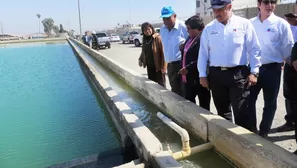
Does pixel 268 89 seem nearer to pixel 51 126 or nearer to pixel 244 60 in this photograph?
pixel 244 60

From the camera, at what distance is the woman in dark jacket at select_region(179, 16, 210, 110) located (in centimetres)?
421

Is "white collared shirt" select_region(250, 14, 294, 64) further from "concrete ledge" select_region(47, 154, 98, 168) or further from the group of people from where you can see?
"concrete ledge" select_region(47, 154, 98, 168)

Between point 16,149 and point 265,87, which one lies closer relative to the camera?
point 265,87

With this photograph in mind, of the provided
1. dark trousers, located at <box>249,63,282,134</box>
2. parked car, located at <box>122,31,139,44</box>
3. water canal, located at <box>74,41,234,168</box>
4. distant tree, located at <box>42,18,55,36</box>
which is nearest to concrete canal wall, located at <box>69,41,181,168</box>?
water canal, located at <box>74,41,234,168</box>

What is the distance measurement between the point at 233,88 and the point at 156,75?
11.0 feet

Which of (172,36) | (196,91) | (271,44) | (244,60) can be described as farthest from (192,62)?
(271,44)

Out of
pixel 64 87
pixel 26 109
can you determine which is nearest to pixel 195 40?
pixel 26 109

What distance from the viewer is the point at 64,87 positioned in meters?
12.5

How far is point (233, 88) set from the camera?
3.40 m

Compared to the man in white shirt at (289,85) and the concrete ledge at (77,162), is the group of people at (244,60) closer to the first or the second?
the man in white shirt at (289,85)

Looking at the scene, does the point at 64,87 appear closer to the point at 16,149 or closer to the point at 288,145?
the point at 16,149

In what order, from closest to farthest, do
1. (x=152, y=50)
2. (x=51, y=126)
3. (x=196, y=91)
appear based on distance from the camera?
1. (x=196, y=91)
2. (x=152, y=50)
3. (x=51, y=126)

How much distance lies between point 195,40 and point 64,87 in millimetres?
9365

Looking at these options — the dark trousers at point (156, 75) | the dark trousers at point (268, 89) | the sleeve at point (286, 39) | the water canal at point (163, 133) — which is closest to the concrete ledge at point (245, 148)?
the water canal at point (163, 133)
